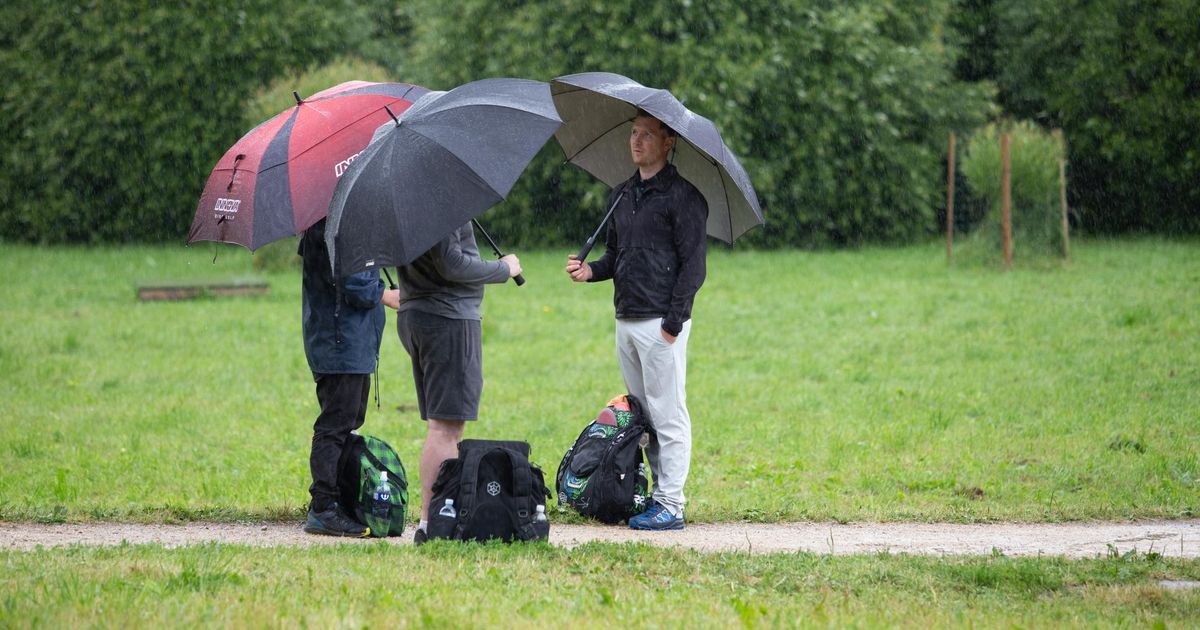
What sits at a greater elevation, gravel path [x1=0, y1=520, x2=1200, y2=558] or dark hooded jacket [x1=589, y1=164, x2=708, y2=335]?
dark hooded jacket [x1=589, y1=164, x2=708, y2=335]

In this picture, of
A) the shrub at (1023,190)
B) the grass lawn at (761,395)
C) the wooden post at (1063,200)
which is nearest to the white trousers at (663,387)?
the grass lawn at (761,395)

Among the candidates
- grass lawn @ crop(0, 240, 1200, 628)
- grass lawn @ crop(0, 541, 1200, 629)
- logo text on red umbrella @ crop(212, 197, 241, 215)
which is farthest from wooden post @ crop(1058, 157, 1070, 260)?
logo text on red umbrella @ crop(212, 197, 241, 215)

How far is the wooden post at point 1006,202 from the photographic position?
17.6 metres

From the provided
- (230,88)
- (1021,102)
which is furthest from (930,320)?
(230,88)

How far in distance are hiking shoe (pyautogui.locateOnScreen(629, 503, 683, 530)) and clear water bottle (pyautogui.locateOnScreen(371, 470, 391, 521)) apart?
1.25 metres

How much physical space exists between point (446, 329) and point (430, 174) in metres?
0.76

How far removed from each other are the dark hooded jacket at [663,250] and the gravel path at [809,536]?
1.11 m

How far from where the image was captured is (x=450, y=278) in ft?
18.8

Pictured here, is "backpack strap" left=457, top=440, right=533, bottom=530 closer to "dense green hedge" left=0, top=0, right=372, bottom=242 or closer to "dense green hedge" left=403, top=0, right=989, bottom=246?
"dense green hedge" left=403, top=0, right=989, bottom=246

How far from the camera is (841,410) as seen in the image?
9.87m

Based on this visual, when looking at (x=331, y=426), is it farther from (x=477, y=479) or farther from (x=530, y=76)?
(x=530, y=76)

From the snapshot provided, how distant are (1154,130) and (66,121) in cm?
2124

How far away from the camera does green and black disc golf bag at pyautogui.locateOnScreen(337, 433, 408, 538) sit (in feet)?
21.1

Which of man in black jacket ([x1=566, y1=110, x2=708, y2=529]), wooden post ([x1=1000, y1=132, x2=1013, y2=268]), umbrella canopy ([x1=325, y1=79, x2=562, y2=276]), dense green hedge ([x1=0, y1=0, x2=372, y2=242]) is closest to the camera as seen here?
umbrella canopy ([x1=325, y1=79, x2=562, y2=276])
